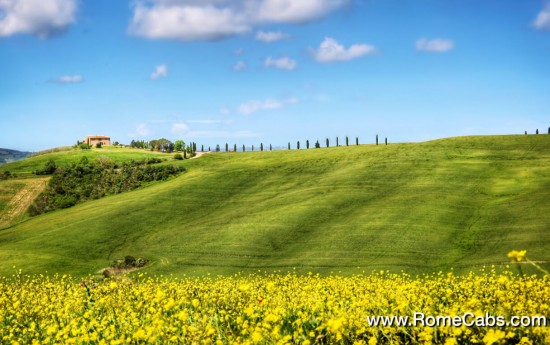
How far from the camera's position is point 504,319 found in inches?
448

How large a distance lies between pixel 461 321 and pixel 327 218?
2209 inches

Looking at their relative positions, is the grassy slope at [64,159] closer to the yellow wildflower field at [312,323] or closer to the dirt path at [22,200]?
the dirt path at [22,200]

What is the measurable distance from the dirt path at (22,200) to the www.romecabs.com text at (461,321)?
319 ft

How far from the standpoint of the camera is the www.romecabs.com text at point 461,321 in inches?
450

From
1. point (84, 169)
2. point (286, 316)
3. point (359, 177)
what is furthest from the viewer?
point (84, 169)

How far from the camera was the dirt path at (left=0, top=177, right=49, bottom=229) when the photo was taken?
101 metres

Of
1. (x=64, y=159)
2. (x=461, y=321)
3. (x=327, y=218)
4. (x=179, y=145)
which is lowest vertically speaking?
(x=327, y=218)

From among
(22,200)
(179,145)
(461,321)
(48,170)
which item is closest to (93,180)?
(22,200)

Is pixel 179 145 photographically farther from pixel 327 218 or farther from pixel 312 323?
pixel 312 323

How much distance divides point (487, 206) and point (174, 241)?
126ft

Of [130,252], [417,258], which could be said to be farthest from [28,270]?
[417,258]

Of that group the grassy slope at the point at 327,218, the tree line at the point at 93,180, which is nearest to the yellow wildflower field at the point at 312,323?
the grassy slope at the point at 327,218

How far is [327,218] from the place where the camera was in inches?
2670

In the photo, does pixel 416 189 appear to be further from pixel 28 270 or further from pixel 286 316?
pixel 286 316
